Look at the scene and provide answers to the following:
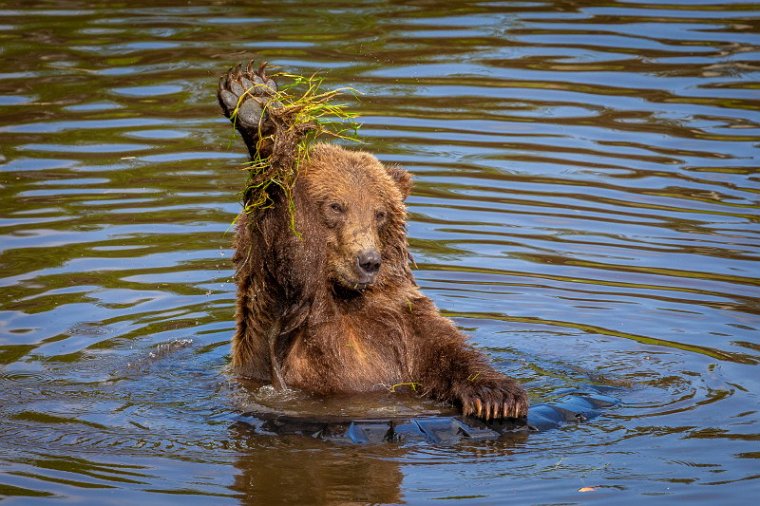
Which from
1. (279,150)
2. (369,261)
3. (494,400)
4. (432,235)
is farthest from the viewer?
(432,235)

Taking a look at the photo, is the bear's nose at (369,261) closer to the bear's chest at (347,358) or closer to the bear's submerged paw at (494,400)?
the bear's chest at (347,358)

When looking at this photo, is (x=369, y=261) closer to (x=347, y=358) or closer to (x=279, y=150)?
(x=347, y=358)

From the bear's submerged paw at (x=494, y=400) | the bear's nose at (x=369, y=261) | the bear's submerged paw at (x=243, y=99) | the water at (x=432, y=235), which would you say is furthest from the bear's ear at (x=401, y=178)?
the bear's submerged paw at (x=494, y=400)

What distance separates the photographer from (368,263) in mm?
8484

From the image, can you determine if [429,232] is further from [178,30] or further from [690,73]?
[178,30]

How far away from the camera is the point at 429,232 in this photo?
1255 cm

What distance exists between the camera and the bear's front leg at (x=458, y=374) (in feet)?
27.3

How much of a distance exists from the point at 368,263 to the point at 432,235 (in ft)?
13.3

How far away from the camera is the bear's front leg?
834cm

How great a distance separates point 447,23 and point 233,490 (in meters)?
11.2

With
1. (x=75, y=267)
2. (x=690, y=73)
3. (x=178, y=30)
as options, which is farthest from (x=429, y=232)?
(x=178, y=30)

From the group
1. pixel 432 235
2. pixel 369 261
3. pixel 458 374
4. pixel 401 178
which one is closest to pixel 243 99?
pixel 369 261

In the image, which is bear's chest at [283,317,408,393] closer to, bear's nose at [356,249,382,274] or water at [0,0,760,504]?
water at [0,0,760,504]

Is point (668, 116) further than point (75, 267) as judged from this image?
Yes
